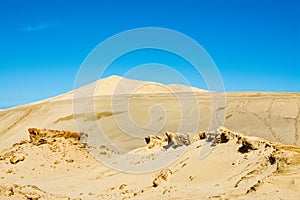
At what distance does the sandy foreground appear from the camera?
6.82 m

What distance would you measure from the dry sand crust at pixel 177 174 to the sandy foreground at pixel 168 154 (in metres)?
0.02

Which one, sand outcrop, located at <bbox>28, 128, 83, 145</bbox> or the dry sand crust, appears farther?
sand outcrop, located at <bbox>28, 128, 83, 145</bbox>

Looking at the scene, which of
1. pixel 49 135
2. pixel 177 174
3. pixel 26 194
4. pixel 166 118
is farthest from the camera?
pixel 166 118

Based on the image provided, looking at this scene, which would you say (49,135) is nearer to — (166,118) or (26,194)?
(26,194)

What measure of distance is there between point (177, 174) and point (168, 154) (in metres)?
2.19

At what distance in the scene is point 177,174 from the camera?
8453 millimetres

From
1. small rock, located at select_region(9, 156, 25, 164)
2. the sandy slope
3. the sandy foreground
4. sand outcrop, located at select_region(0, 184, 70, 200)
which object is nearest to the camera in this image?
the sandy foreground

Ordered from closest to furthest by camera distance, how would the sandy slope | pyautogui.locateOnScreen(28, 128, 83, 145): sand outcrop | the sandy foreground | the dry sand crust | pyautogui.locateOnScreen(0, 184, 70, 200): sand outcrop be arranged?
the dry sand crust, the sandy foreground, pyautogui.locateOnScreen(0, 184, 70, 200): sand outcrop, pyautogui.locateOnScreen(28, 128, 83, 145): sand outcrop, the sandy slope

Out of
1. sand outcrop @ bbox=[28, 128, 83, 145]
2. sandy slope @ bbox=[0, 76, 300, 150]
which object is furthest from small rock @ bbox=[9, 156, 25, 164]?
sandy slope @ bbox=[0, 76, 300, 150]

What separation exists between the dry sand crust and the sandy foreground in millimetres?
21

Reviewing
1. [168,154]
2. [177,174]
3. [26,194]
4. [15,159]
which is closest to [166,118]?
[15,159]

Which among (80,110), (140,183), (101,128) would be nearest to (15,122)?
(80,110)

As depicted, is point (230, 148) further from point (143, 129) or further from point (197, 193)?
point (143, 129)

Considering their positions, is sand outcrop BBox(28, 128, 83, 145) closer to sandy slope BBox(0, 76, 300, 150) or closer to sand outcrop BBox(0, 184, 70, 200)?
sandy slope BBox(0, 76, 300, 150)
